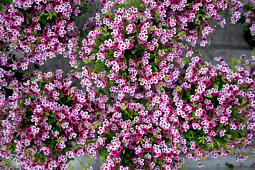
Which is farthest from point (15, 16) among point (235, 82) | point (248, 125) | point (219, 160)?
point (219, 160)

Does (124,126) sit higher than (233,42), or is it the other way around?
(233,42)

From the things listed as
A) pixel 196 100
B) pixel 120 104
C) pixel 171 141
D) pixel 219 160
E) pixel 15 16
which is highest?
pixel 15 16

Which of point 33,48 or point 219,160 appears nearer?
point 33,48

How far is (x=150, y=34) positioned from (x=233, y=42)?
246 cm

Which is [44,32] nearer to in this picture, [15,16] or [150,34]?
[15,16]

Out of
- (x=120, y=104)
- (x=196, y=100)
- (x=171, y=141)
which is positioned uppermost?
(x=120, y=104)

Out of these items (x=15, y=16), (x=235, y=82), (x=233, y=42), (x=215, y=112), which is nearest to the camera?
(x=15, y=16)

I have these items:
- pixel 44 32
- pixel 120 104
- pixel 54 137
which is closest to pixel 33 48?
pixel 44 32

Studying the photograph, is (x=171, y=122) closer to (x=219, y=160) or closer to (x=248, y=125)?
(x=248, y=125)

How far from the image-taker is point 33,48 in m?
3.15

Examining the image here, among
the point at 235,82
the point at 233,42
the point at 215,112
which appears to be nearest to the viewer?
the point at 215,112

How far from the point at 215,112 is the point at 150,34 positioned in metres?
1.69

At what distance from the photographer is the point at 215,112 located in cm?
299

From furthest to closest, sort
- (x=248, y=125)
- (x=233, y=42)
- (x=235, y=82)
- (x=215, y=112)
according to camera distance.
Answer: (x=233, y=42), (x=235, y=82), (x=248, y=125), (x=215, y=112)
